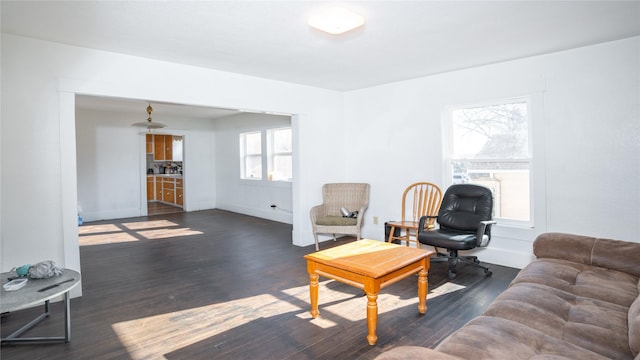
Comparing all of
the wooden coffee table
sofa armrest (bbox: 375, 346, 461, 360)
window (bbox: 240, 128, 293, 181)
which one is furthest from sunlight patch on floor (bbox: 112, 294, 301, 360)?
window (bbox: 240, 128, 293, 181)

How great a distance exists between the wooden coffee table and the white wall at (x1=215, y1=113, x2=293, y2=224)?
13.7 ft

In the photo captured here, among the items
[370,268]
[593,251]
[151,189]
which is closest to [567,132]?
[593,251]

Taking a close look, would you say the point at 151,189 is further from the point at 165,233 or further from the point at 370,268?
the point at 370,268

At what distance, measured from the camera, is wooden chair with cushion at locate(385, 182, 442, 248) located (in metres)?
4.52

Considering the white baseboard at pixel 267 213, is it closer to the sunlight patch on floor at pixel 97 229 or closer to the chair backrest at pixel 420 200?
the sunlight patch on floor at pixel 97 229

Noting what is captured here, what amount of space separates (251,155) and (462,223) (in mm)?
5320

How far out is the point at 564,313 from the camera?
71.4 inches

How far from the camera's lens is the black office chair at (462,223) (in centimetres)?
360

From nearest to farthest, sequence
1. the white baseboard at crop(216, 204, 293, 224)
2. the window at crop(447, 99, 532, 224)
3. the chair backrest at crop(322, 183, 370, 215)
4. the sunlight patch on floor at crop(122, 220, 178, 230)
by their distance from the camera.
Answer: the window at crop(447, 99, 532, 224), the chair backrest at crop(322, 183, 370, 215), the sunlight patch on floor at crop(122, 220, 178, 230), the white baseboard at crop(216, 204, 293, 224)

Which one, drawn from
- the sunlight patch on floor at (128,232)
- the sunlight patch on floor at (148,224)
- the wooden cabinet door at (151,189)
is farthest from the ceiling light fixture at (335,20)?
the wooden cabinet door at (151,189)

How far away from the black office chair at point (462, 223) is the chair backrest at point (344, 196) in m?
1.19

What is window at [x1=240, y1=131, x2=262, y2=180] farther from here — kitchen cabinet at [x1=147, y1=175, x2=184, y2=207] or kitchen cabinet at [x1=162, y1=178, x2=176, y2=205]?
kitchen cabinet at [x1=162, y1=178, x2=176, y2=205]

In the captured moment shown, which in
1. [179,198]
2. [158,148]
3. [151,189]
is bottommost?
[179,198]

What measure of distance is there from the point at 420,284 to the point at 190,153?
24.2 feet
